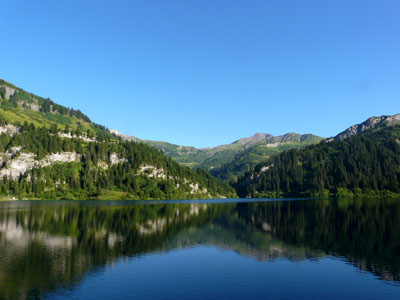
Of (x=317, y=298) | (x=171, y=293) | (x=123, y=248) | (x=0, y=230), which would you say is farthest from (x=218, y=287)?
(x=0, y=230)

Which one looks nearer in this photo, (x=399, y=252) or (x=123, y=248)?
(x=399, y=252)

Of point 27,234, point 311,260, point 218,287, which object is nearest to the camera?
point 218,287

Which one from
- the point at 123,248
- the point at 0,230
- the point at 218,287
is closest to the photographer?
the point at 218,287

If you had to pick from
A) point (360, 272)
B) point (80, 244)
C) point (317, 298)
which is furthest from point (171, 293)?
point (80, 244)

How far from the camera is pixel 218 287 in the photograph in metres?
42.5

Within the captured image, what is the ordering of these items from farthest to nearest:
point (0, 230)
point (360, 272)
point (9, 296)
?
point (0, 230) → point (360, 272) → point (9, 296)

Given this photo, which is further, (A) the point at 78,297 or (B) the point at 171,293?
(B) the point at 171,293

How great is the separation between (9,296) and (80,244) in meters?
33.5

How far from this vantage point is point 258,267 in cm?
5325

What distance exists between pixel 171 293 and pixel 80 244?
37833 mm

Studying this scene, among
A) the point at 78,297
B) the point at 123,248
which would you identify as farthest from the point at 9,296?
the point at 123,248

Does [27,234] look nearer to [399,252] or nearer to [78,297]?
[78,297]

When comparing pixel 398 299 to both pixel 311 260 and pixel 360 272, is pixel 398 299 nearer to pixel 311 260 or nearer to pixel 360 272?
pixel 360 272

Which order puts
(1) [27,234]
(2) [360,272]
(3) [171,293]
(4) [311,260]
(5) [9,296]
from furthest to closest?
(1) [27,234] < (4) [311,260] < (2) [360,272] < (3) [171,293] < (5) [9,296]
